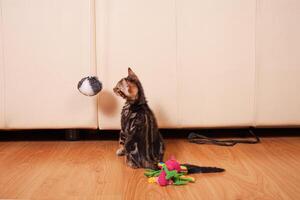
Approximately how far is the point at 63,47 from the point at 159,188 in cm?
85

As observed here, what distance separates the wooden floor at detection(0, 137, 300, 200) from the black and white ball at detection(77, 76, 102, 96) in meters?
0.26

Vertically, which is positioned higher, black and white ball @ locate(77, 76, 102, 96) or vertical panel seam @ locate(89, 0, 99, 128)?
vertical panel seam @ locate(89, 0, 99, 128)

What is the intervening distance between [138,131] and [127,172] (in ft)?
0.49

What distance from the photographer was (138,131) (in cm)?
119

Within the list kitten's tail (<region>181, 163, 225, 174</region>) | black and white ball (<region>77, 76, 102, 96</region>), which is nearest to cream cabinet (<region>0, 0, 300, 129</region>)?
black and white ball (<region>77, 76, 102, 96</region>)

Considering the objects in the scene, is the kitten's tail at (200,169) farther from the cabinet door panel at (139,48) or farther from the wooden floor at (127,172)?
the cabinet door panel at (139,48)

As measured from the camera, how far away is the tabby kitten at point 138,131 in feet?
3.87

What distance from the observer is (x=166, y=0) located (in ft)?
5.02

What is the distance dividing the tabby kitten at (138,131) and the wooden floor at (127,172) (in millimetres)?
55

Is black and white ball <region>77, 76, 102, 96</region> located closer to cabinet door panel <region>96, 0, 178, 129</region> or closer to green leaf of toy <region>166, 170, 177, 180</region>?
cabinet door panel <region>96, 0, 178, 129</region>

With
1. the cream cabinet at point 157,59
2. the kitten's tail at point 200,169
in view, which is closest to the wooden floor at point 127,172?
the kitten's tail at point 200,169

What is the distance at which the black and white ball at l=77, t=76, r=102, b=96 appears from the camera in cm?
139

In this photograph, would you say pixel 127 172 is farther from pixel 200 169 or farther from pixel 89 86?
pixel 89 86

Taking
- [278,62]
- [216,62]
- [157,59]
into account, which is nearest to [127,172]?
[157,59]
